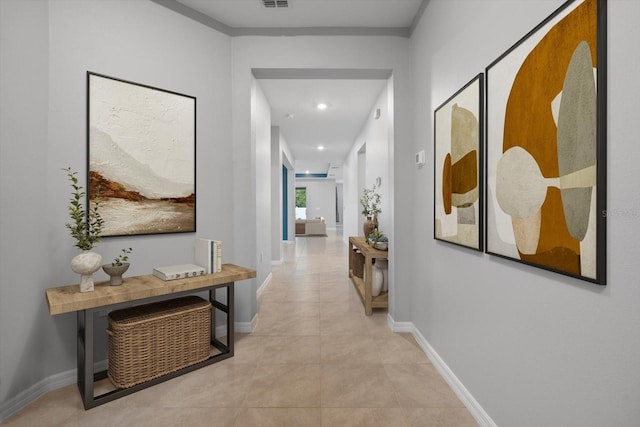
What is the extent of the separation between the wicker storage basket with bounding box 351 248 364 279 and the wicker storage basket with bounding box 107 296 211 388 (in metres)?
2.22

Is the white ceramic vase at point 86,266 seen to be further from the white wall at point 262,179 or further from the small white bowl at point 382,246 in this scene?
the small white bowl at point 382,246

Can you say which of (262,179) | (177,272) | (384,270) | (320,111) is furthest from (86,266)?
(320,111)

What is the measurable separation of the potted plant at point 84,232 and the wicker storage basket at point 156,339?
1.17 ft

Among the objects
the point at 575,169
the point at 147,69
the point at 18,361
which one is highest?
the point at 147,69

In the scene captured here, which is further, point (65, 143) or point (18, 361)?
point (65, 143)

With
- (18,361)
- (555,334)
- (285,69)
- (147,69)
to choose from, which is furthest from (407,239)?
(18,361)

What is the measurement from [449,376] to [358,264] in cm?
220

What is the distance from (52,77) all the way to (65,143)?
43cm

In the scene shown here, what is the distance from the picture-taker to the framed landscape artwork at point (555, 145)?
37.0 inches

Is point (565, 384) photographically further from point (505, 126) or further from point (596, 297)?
point (505, 126)

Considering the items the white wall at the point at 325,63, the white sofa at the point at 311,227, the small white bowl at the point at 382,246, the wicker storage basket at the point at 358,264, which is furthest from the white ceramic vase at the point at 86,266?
the white sofa at the point at 311,227

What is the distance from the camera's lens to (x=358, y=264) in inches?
161

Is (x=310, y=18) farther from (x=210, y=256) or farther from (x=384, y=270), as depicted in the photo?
(x=384, y=270)

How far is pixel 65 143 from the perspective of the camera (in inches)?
76.8
